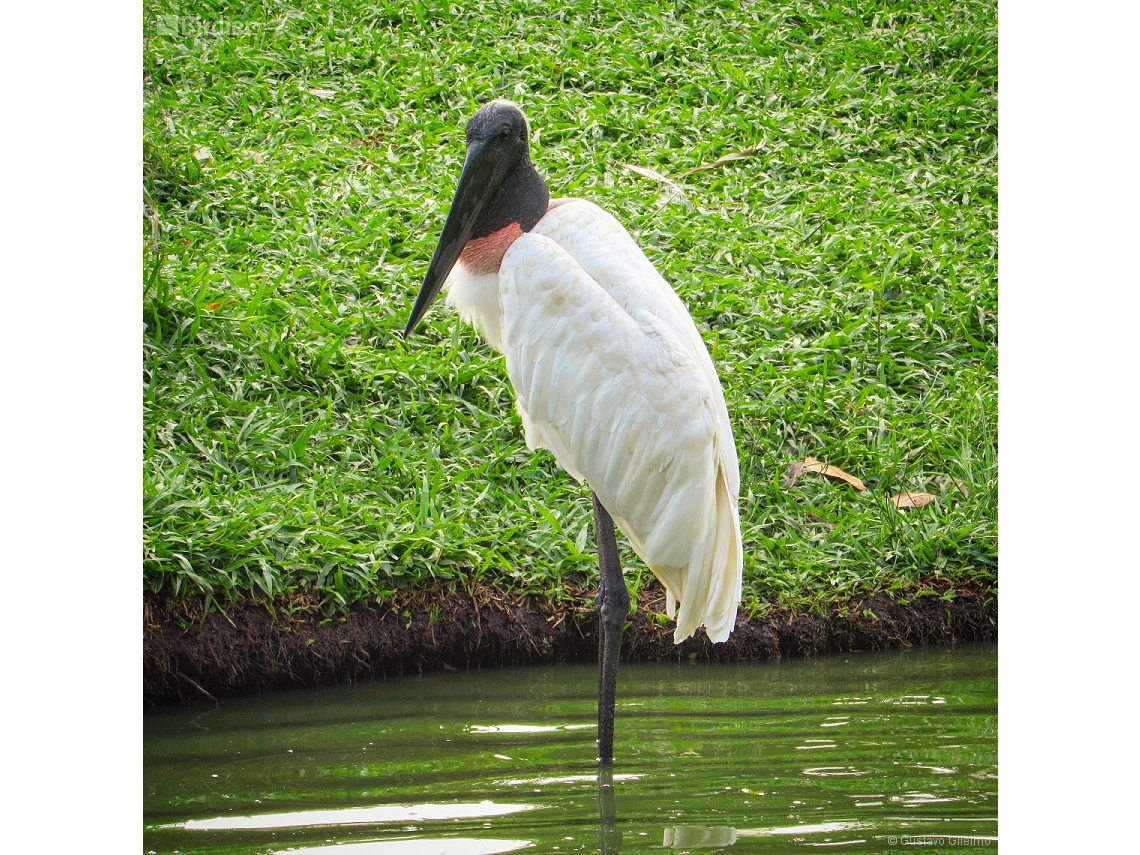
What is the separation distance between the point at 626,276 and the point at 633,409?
30 cm

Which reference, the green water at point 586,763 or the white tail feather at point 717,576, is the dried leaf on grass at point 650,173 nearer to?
the green water at point 586,763

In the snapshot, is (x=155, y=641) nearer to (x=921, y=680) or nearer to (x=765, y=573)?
(x=765, y=573)

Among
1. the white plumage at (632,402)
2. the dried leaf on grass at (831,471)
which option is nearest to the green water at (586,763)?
the white plumage at (632,402)

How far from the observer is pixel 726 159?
5621 mm

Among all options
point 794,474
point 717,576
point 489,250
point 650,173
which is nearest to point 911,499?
point 794,474

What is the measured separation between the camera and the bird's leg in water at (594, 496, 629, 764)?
258 cm

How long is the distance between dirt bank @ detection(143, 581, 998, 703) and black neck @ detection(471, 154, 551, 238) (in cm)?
104

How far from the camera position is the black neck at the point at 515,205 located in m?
2.78

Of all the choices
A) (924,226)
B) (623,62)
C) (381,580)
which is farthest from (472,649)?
(623,62)

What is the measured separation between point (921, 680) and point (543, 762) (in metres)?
1.21

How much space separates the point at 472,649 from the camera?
10.6ft

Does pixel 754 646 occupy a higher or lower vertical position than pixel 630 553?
lower

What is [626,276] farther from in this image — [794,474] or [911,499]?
[911,499]

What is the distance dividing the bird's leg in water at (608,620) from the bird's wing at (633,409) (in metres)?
0.08
